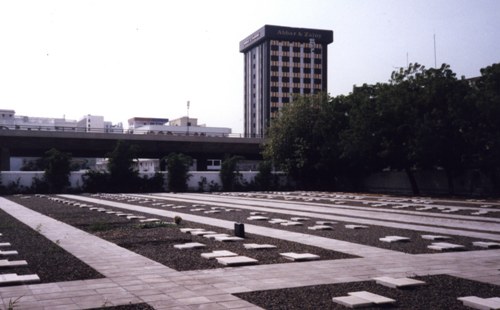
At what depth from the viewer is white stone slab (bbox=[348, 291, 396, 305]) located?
638 centimetres

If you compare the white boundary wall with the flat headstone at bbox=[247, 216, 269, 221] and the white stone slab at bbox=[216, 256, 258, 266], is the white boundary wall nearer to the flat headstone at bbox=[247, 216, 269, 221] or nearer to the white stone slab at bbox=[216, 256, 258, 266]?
the flat headstone at bbox=[247, 216, 269, 221]

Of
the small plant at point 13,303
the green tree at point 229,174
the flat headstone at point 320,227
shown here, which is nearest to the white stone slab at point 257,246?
the flat headstone at point 320,227

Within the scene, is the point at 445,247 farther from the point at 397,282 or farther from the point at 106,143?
the point at 106,143

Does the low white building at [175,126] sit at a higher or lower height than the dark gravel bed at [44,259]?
higher

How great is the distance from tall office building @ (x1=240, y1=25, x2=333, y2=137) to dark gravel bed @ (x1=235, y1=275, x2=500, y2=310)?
341 ft

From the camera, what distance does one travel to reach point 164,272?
8.38 metres

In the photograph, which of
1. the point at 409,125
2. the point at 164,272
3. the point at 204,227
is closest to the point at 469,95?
the point at 409,125

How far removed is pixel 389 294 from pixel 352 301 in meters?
0.77

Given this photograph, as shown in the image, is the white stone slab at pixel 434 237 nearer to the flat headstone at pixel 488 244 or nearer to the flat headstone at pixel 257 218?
the flat headstone at pixel 488 244

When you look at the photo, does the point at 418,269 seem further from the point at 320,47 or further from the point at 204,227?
the point at 320,47

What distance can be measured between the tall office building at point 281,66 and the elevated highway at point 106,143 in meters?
57.6

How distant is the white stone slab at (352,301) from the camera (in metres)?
6.29

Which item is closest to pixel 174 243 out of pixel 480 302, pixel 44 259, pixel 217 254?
pixel 217 254

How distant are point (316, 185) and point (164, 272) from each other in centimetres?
3841
